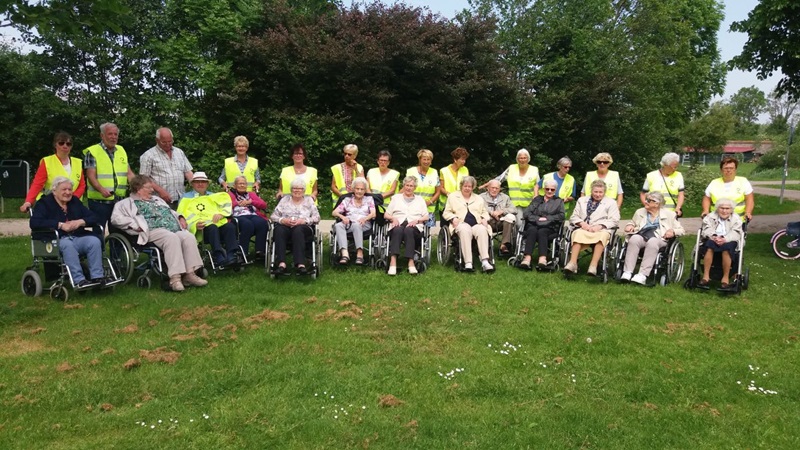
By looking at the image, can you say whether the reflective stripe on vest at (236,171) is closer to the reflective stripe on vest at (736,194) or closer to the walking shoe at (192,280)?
the walking shoe at (192,280)

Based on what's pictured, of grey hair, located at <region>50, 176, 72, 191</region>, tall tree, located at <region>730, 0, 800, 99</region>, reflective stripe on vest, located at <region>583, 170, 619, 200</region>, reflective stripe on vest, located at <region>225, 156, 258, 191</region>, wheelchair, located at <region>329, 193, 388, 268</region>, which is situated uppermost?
tall tree, located at <region>730, 0, 800, 99</region>

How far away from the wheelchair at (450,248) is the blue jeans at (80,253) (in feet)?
12.3

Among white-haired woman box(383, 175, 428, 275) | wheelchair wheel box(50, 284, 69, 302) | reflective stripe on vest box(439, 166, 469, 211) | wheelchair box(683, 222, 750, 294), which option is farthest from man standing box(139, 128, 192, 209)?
wheelchair box(683, 222, 750, 294)

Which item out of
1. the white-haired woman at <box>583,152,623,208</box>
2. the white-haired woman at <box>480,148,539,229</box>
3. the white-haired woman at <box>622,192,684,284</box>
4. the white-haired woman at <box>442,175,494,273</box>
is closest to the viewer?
the white-haired woman at <box>622,192,684,284</box>

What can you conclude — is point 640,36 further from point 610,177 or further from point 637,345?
point 637,345

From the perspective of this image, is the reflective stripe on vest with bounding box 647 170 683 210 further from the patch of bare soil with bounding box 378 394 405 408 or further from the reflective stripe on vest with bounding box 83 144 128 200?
the reflective stripe on vest with bounding box 83 144 128 200

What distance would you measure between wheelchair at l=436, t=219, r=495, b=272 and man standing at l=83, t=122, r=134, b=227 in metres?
3.65

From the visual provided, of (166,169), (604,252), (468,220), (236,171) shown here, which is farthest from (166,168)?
(604,252)

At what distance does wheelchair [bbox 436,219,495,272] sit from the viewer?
22.7ft

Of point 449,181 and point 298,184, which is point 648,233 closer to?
point 449,181

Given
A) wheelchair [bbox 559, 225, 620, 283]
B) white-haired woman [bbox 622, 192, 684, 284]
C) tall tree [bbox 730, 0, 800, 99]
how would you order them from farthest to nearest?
tall tree [bbox 730, 0, 800, 99]
wheelchair [bbox 559, 225, 620, 283]
white-haired woman [bbox 622, 192, 684, 284]

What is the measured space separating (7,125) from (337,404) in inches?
506

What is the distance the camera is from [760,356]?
4.26m

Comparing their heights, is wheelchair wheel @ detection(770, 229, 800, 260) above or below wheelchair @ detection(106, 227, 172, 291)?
below
